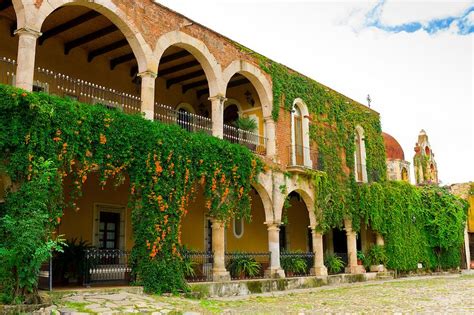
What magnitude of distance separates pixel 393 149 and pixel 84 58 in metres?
25.5

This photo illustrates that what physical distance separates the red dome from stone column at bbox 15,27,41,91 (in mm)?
28255

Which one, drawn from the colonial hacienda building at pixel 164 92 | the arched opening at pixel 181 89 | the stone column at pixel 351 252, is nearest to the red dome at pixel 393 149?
the colonial hacienda building at pixel 164 92

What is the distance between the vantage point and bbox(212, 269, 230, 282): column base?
14619 mm

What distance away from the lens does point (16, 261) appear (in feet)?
30.0

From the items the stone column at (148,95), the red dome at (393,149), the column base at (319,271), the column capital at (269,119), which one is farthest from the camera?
the red dome at (393,149)

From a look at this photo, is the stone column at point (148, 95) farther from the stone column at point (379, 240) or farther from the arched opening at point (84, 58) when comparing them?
the stone column at point (379, 240)

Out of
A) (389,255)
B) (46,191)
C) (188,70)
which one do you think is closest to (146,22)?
(188,70)

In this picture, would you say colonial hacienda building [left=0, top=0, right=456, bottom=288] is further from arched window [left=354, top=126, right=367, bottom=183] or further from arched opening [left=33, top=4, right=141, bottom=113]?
arched window [left=354, top=126, right=367, bottom=183]

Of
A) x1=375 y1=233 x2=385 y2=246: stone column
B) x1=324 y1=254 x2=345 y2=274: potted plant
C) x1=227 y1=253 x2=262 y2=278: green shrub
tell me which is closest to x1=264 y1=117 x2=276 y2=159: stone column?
x1=227 y1=253 x2=262 y2=278: green shrub

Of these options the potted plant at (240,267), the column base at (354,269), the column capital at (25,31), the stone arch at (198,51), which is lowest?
the column base at (354,269)

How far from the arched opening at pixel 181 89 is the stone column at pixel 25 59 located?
5686 mm

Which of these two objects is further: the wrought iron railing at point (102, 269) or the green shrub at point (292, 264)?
the green shrub at point (292, 264)

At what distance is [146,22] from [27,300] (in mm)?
8209

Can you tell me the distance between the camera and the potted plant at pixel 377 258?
21.5 m
